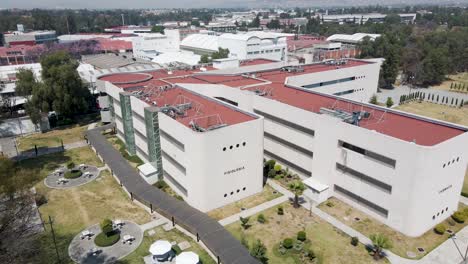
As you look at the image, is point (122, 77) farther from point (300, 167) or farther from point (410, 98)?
point (410, 98)

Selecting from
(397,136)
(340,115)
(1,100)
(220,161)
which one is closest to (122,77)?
(1,100)

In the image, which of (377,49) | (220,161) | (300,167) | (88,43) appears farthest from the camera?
(88,43)

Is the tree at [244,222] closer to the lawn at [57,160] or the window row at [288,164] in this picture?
the window row at [288,164]

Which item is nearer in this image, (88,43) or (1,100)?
(1,100)

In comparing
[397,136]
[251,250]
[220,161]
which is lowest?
[251,250]

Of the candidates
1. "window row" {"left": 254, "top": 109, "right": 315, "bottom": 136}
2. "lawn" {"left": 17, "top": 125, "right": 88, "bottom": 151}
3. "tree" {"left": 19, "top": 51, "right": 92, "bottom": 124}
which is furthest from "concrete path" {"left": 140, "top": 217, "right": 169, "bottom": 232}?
"tree" {"left": 19, "top": 51, "right": 92, "bottom": 124}

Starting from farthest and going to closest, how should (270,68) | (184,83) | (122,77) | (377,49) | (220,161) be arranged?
(377,49) → (270,68) → (122,77) → (184,83) → (220,161)
